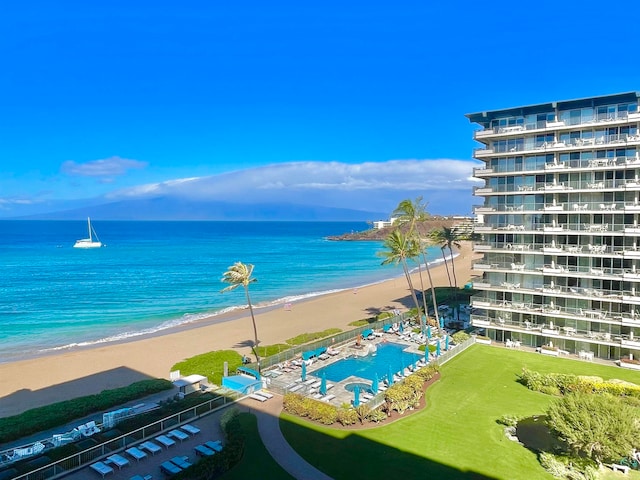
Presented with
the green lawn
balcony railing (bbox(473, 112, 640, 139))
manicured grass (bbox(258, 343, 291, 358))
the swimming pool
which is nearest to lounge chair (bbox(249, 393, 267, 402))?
the green lawn

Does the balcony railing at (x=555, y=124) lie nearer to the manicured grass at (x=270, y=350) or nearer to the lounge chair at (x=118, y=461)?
the manicured grass at (x=270, y=350)

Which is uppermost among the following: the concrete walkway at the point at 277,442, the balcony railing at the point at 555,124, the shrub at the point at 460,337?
the balcony railing at the point at 555,124

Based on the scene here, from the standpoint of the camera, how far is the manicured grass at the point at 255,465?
1941 centimetres

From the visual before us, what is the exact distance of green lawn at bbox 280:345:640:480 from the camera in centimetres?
1986

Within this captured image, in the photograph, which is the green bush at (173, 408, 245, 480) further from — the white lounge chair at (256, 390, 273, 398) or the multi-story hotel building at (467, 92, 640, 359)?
the multi-story hotel building at (467, 92, 640, 359)

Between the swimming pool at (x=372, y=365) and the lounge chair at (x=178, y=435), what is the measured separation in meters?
12.1

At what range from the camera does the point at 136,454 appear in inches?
818

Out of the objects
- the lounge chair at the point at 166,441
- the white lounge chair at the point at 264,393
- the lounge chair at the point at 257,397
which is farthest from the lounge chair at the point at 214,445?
the white lounge chair at the point at 264,393

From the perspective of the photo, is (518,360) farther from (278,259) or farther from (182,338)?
(278,259)

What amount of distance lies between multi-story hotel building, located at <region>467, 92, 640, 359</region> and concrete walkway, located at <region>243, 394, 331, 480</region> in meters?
22.0

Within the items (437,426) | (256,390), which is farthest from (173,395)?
(437,426)

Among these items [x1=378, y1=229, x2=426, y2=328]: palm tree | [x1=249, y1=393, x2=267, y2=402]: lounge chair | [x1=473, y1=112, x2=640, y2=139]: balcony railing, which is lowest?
[x1=249, y1=393, x2=267, y2=402]: lounge chair

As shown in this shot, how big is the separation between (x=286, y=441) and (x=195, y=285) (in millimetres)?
65254

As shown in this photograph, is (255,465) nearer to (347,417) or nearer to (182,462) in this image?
(182,462)
